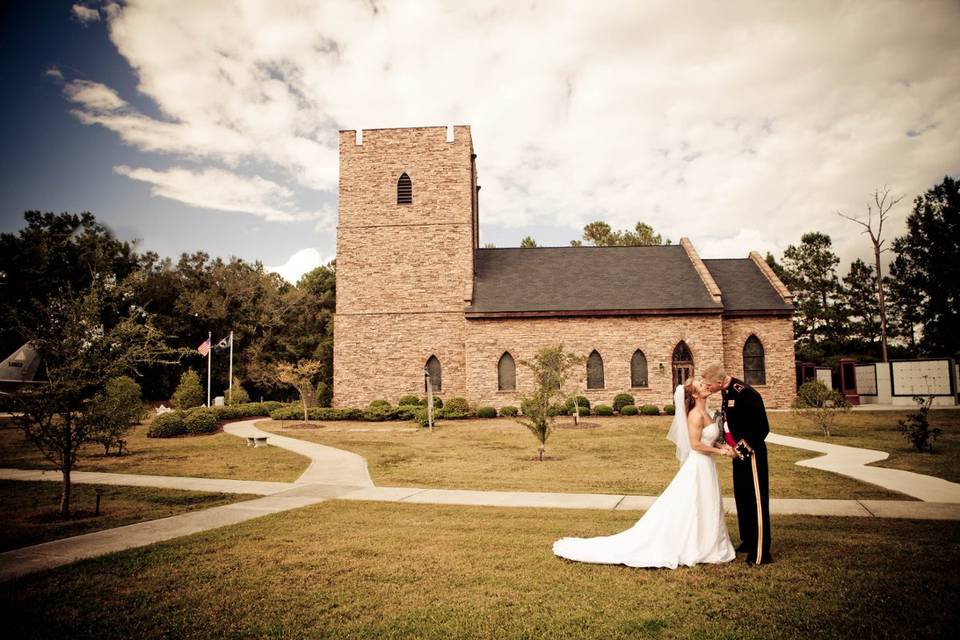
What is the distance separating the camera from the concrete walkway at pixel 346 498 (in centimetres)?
692

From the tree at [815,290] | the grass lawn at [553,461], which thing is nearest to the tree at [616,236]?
the tree at [815,290]

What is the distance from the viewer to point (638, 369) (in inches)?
1121

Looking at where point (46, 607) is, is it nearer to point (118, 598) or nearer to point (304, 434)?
point (118, 598)

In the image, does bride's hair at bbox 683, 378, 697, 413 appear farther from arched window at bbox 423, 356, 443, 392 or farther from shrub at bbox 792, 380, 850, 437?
arched window at bbox 423, 356, 443, 392

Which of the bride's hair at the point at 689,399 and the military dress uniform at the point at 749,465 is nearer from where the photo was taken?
the military dress uniform at the point at 749,465

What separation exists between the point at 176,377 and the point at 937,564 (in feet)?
161

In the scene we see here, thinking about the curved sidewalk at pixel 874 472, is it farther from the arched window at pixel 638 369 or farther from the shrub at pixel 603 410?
the arched window at pixel 638 369

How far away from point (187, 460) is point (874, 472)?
17.5 metres

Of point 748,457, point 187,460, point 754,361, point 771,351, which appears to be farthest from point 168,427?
point 771,351

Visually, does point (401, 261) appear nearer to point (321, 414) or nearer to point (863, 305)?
point (321, 414)

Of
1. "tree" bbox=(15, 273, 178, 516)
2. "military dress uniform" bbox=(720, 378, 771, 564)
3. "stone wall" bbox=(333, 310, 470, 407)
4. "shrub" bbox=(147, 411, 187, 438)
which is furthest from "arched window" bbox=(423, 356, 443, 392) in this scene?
"military dress uniform" bbox=(720, 378, 771, 564)

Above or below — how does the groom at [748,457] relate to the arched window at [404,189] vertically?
below

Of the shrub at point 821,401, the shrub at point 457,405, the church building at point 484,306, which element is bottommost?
the shrub at point 457,405

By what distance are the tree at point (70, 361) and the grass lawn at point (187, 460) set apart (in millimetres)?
3789
